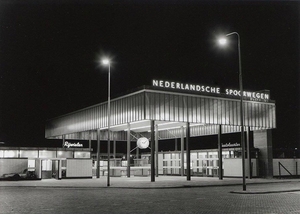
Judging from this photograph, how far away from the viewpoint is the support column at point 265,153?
4709 centimetres

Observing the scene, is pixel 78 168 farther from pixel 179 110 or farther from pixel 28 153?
pixel 179 110

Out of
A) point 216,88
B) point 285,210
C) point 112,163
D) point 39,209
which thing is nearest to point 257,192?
point 285,210

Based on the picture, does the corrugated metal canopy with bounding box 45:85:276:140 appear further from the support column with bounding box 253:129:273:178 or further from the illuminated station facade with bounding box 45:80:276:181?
the support column with bounding box 253:129:273:178

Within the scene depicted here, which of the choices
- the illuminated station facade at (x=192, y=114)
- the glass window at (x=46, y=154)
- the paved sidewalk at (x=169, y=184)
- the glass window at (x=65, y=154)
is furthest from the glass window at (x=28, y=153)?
the paved sidewalk at (x=169, y=184)

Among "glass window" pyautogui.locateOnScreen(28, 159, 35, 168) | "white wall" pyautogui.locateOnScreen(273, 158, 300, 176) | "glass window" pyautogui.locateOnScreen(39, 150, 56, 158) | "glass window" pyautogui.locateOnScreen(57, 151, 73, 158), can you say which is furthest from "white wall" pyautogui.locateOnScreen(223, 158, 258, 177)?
"glass window" pyautogui.locateOnScreen(39, 150, 56, 158)

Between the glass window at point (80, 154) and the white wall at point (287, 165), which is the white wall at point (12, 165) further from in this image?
the white wall at point (287, 165)

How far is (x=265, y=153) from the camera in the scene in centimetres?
4741

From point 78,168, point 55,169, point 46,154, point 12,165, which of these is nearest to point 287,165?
point 78,168

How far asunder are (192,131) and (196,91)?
61.6 ft

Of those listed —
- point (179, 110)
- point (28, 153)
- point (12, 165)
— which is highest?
point (179, 110)

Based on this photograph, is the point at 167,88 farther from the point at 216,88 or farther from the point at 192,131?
the point at 192,131

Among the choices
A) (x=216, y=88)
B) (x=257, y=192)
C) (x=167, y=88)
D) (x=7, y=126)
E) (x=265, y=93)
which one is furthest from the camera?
(x=7, y=126)

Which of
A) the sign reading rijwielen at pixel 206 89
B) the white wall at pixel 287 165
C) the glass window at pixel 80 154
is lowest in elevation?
the white wall at pixel 287 165

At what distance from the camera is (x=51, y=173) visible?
4719 centimetres
